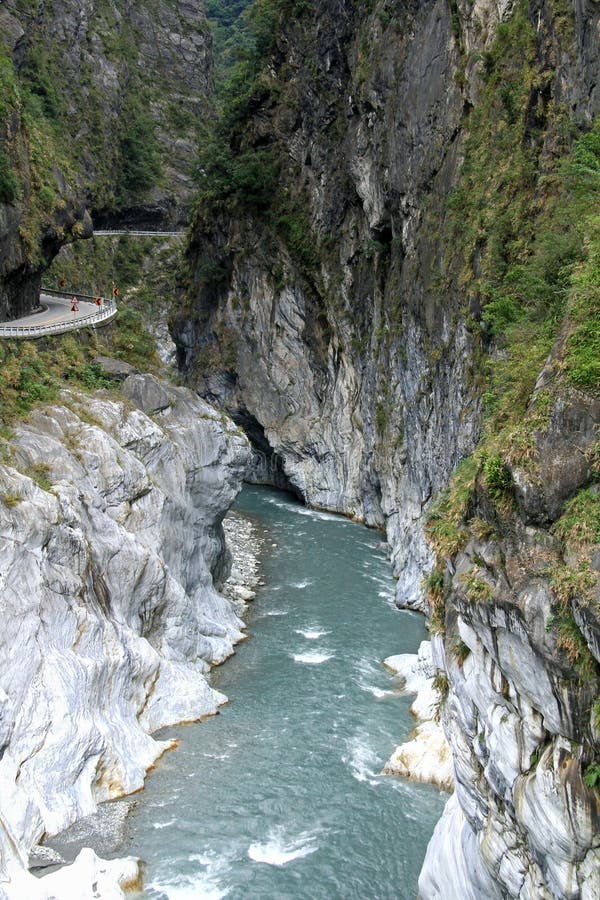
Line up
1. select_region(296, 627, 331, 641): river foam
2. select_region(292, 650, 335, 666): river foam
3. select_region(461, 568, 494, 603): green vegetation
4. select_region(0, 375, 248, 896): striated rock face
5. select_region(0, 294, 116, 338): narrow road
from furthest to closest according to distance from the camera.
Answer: select_region(296, 627, 331, 641): river foam < select_region(0, 294, 116, 338): narrow road < select_region(292, 650, 335, 666): river foam < select_region(0, 375, 248, 896): striated rock face < select_region(461, 568, 494, 603): green vegetation

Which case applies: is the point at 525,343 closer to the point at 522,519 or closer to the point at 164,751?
the point at 522,519

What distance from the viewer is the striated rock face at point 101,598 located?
49.9ft

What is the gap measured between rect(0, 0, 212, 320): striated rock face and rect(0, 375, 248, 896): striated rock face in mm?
10009

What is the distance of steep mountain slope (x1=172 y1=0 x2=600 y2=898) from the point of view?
9172 mm

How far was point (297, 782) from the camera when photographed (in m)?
16.5

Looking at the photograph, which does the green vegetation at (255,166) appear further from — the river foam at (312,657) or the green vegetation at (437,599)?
the green vegetation at (437,599)

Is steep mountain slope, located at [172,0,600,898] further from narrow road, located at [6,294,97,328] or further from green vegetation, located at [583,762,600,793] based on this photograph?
narrow road, located at [6,294,97,328]

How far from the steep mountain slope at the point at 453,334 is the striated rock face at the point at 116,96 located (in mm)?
11348

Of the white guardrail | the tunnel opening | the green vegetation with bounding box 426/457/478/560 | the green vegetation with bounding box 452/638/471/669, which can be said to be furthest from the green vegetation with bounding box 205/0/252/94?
the green vegetation with bounding box 452/638/471/669

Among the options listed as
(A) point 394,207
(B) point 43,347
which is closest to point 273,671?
(B) point 43,347

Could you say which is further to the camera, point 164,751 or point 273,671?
point 273,671

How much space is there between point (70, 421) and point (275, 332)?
23.7m

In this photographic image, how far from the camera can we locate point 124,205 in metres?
64.1

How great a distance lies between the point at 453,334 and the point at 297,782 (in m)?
14.1
